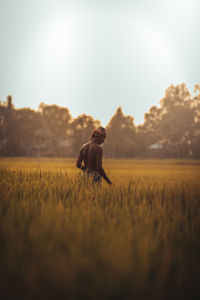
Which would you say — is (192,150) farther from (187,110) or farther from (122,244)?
(122,244)

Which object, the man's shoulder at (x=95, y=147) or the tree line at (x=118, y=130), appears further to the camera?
the tree line at (x=118, y=130)

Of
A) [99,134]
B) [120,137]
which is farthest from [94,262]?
[120,137]

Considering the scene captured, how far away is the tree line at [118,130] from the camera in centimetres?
4612

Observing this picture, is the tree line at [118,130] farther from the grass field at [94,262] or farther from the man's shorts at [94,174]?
the grass field at [94,262]

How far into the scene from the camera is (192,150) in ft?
156

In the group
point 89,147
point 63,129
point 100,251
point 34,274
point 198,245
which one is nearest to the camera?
point 34,274

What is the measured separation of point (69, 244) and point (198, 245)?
3.63 ft

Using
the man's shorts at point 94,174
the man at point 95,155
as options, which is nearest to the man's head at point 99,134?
the man at point 95,155

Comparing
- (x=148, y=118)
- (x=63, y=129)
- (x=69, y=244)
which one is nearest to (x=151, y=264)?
(x=69, y=244)

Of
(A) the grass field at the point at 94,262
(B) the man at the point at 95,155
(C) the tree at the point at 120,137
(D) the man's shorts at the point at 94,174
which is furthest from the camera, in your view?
(C) the tree at the point at 120,137

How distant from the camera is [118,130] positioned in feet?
175

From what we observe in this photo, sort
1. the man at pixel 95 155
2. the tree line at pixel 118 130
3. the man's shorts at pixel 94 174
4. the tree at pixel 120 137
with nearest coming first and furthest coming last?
the man at pixel 95 155 < the man's shorts at pixel 94 174 < the tree line at pixel 118 130 < the tree at pixel 120 137

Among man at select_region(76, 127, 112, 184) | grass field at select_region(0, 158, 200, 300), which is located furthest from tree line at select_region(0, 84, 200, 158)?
grass field at select_region(0, 158, 200, 300)

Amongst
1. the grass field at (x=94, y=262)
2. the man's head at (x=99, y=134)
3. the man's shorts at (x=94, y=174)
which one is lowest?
the grass field at (x=94, y=262)
